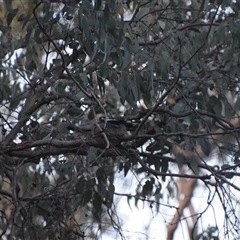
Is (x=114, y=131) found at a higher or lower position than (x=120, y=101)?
lower

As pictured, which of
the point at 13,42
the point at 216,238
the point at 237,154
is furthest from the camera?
the point at 13,42

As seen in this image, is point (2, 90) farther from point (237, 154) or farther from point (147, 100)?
point (237, 154)

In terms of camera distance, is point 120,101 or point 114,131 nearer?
point 114,131

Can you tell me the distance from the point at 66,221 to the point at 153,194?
68 cm

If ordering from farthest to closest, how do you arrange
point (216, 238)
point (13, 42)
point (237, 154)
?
point (13, 42), point (237, 154), point (216, 238)

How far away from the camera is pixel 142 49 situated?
136 inches

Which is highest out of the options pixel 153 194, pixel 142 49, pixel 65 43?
pixel 142 49

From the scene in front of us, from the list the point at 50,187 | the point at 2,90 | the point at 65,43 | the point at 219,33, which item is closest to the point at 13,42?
the point at 2,90

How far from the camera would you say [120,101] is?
3.47 metres

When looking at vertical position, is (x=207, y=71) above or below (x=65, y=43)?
above

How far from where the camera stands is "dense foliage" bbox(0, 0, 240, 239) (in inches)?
118

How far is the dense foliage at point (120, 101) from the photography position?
9.80ft

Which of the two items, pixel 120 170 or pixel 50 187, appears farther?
pixel 120 170

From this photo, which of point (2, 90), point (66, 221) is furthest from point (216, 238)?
point (2, 90)
